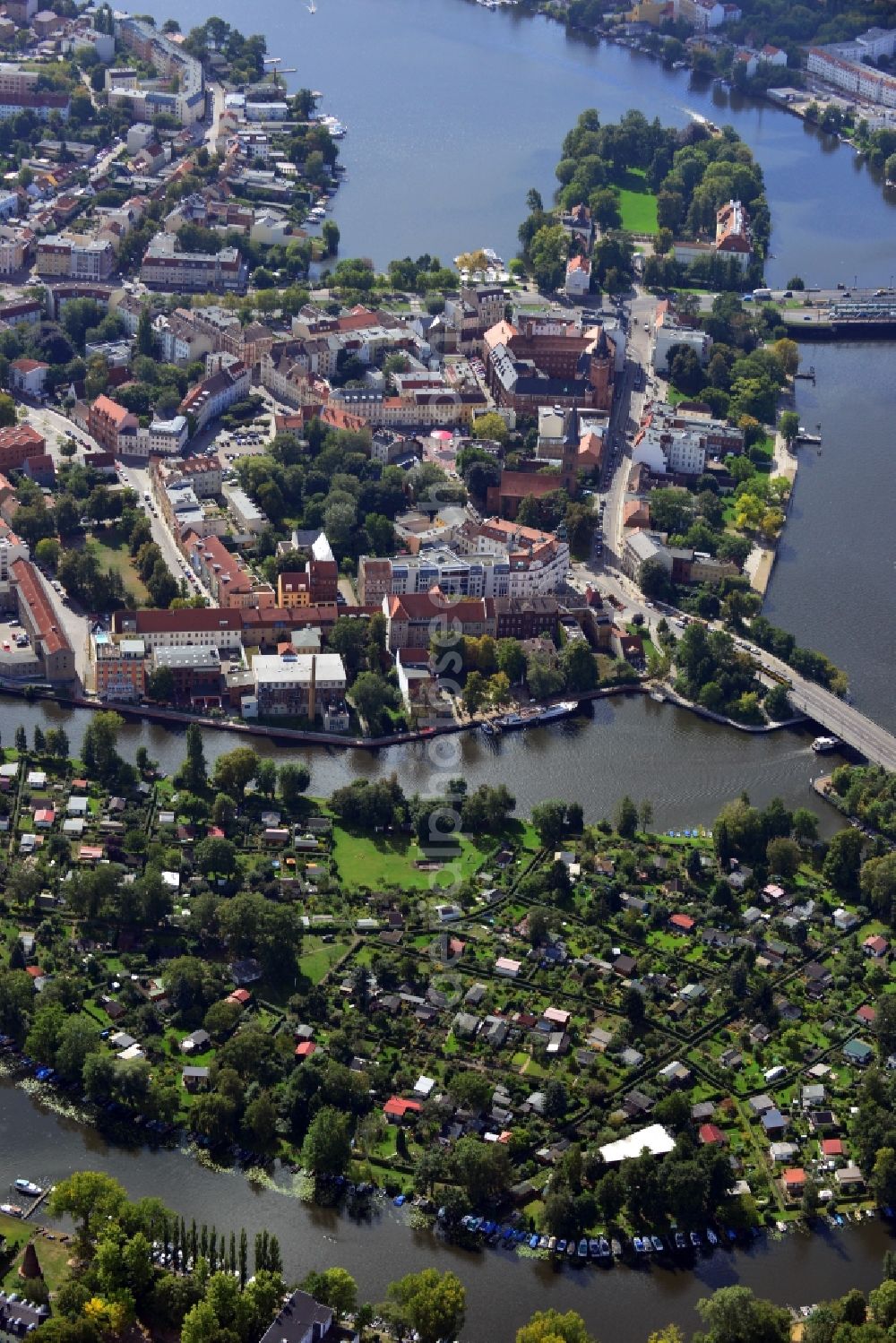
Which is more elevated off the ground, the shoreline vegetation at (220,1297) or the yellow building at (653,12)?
the yellow building at (653,12)

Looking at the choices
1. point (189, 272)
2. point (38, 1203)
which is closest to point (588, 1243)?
point (38, 1203)

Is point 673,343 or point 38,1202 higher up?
point 673,343

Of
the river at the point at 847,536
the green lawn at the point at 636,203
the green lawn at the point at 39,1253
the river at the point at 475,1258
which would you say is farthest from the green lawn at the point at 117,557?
the green lawn at the point at 636,203

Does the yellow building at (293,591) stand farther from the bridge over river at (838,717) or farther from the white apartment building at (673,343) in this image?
the white apartment building at (673,343)

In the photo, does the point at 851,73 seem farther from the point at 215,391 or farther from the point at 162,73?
the point at 215,391

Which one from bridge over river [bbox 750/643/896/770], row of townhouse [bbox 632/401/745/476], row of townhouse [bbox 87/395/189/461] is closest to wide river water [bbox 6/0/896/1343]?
bridge over river [bbox 750/643/896/770]

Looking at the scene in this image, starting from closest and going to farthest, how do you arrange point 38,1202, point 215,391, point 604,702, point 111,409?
point 38,1202, point 604,702, point 111,409, point 215,391

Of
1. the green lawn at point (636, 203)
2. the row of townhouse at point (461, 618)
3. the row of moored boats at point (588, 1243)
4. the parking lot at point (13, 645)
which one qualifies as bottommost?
the parking lot at point (13, 645)
